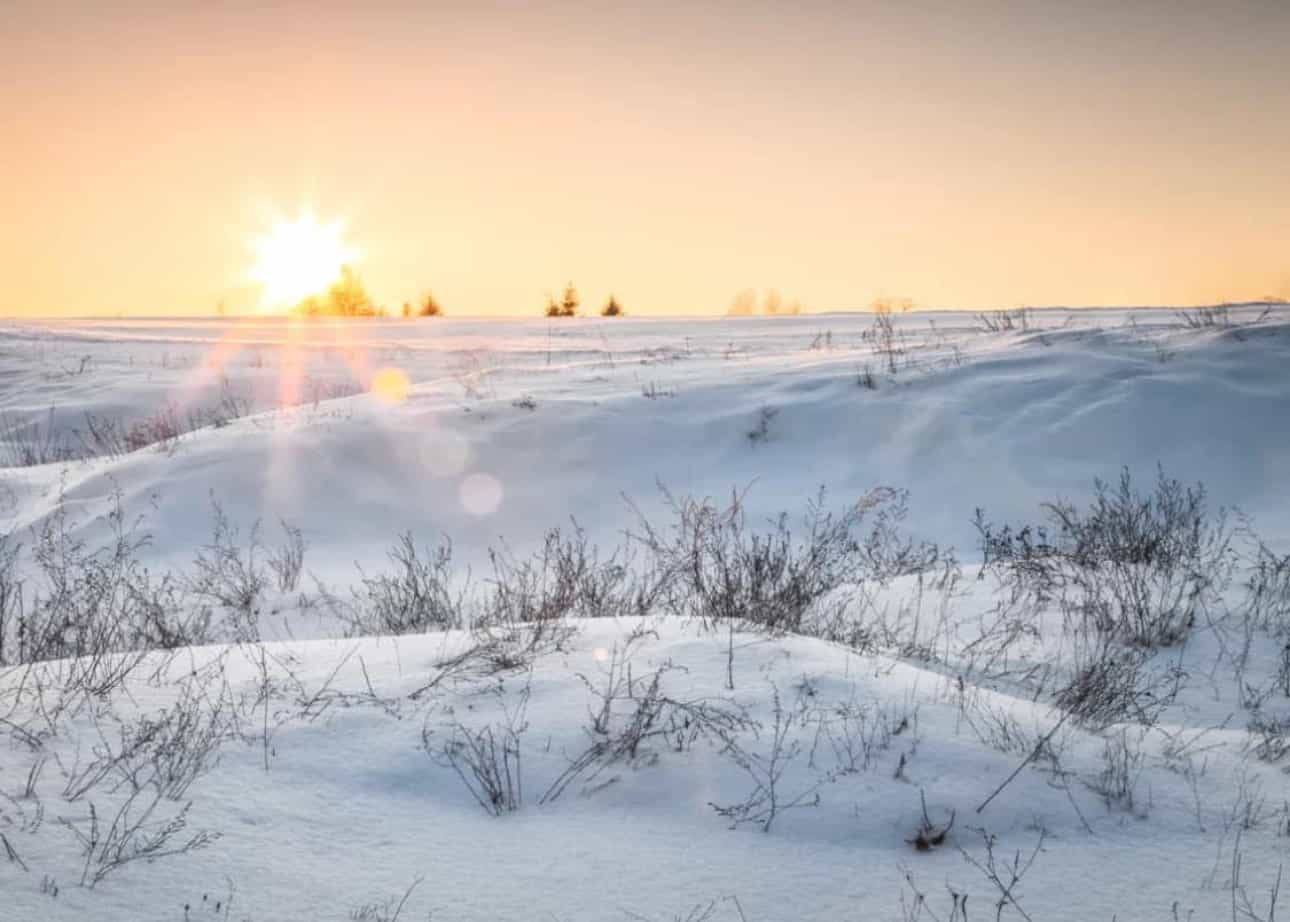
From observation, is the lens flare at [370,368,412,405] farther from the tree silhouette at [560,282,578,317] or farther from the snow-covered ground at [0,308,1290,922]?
the tree silhouette at [560,282,578,317]

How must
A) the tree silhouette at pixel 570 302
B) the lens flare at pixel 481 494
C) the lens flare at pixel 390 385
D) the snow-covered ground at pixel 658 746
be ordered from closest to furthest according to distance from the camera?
1. the snow-covered ground at pixel 658 746
2. the lens flare at pixel 481 494
3. the lens flare at pixel 390 385
4. the tree silhouette at pixel 570 302

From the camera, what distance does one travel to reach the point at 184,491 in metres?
9.43

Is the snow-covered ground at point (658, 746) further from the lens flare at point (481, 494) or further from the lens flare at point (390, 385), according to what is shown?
the lens flare at point (390, 385)

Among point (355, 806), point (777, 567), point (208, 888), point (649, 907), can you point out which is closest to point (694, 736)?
point (649, 907)

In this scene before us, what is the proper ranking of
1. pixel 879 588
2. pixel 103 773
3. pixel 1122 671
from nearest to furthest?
pixel 103 773 < pixel 1122 671 < pixel 879 588

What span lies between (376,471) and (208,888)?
25.9ft

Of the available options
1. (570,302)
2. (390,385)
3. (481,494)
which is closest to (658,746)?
(481,494)

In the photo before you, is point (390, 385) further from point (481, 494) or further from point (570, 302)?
point (570, 302)

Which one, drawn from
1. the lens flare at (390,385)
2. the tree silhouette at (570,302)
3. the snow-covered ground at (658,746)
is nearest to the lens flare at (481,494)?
the snow-covered ground at (658,746)

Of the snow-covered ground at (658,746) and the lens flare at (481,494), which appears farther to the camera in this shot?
the lens flare at (481,494)

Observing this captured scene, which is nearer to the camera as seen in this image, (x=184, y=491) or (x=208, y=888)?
(x=208, y=888)

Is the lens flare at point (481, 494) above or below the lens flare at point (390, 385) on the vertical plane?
below

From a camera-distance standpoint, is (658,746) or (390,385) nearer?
(658,746)

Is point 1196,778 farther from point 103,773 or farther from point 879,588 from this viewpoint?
point 103,773
